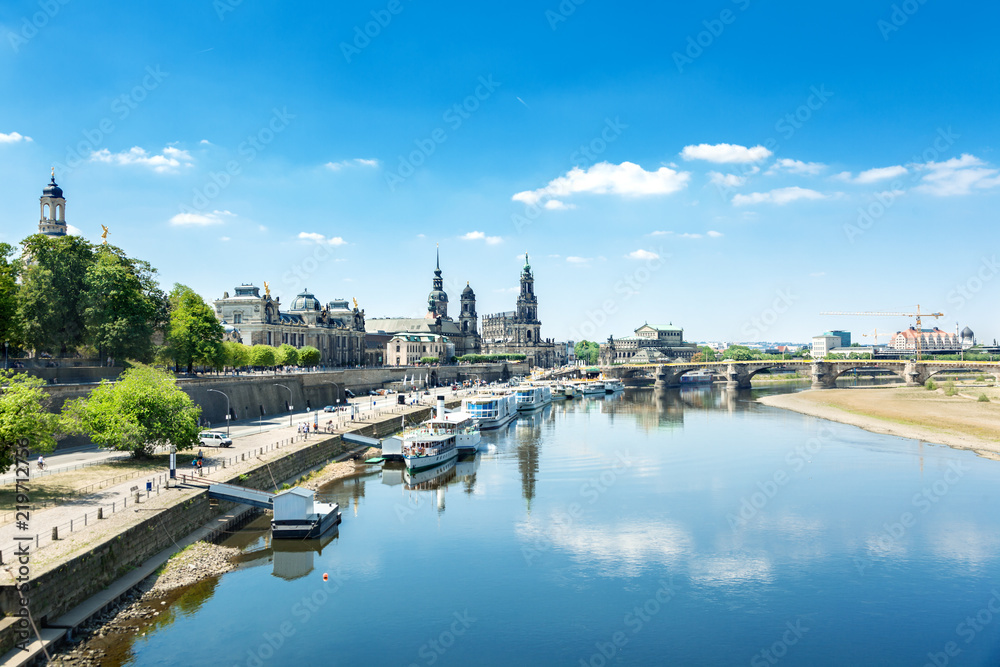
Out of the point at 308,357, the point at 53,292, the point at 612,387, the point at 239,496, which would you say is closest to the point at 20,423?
the point at 239,496

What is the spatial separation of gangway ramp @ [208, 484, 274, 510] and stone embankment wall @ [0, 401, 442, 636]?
2.06ft

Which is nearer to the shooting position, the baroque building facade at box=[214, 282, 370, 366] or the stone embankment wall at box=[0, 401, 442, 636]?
the stone embankment wall at box=[0, 401, 442, 636]

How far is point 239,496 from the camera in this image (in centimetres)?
4009

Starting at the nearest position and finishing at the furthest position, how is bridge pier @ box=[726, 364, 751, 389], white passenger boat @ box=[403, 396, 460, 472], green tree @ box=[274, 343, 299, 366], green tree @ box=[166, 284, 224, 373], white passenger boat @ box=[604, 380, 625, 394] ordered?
white passenger boat @ box=[403, 396, 460, 472]
green tree @ box=[166, 284, 224, 373]
green tree @ box=[274, 343, 299, 366]
white passenger boat @ box=[604, 380, 625, 394]
bridge pier @ box=[726, 364, 751, 389]

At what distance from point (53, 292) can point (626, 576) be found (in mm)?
59236

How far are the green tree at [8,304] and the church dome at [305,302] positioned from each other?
103 meters

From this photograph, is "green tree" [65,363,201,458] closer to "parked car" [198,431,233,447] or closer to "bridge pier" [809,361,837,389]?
"parked car" [198,431,233,447]

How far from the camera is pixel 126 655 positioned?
24.7 meters

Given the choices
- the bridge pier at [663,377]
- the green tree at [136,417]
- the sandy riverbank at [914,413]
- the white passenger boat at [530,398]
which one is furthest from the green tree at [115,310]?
the bridge pier at [663,377]

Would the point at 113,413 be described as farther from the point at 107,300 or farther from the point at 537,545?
the point at 537,545

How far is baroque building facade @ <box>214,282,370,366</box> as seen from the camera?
133 metres

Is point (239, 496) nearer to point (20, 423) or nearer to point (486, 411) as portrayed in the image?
point (20, 423)

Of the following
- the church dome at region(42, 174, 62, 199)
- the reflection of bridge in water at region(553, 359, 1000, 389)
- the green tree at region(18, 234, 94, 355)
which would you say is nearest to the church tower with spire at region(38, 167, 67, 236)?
the church dome at region(42, 174, 62, 199)

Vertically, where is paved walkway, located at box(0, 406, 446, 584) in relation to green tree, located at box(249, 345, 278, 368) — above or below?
below
